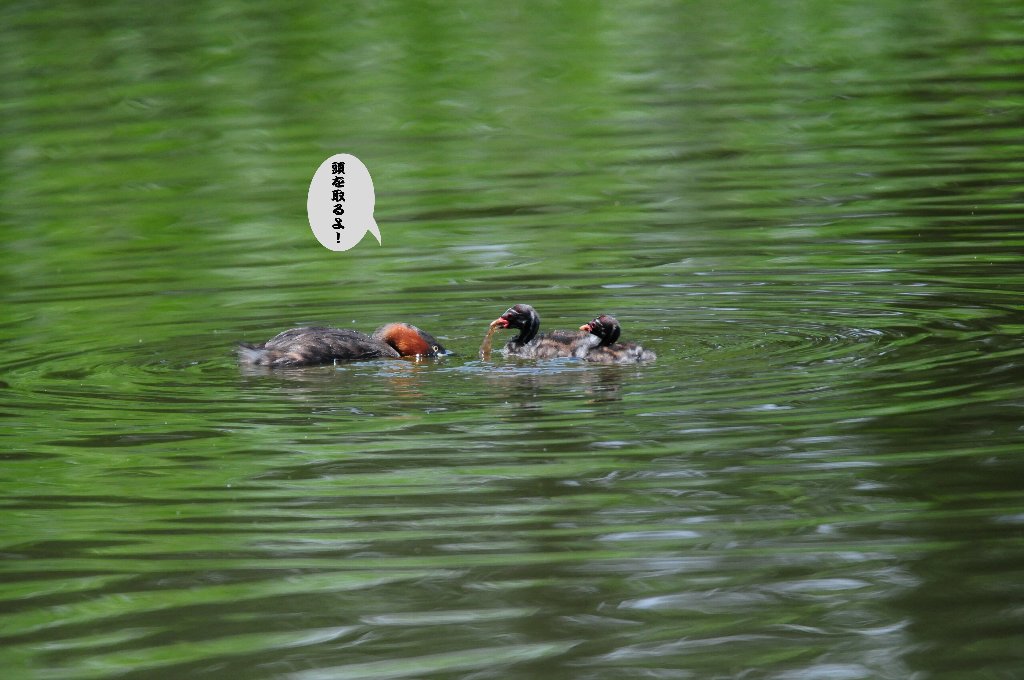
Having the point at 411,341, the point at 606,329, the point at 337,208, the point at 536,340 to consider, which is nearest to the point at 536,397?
the point at 606,329

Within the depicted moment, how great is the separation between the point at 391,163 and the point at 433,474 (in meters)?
10.6

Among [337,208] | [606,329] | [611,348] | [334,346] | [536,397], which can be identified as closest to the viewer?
[536,397]

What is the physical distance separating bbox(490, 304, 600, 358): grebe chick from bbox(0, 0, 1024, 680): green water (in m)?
0.25

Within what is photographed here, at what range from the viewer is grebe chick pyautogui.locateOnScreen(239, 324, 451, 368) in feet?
32.1

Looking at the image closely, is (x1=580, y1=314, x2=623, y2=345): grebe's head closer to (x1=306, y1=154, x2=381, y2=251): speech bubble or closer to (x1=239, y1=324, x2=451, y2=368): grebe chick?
(x1=239, y1=324, x2=451, y2=368): grebe chick

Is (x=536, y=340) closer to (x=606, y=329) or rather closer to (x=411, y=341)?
(x=606, y=329)

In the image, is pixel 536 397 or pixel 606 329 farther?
pixel 606 329

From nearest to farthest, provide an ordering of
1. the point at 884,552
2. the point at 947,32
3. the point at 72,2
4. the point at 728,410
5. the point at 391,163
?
the point at 884,552 → the point at 728,410 → the point at 391,163 → the point at 947,32 → the point at 72,2

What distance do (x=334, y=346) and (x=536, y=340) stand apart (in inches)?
43.7

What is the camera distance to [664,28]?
26766mm

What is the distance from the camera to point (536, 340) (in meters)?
10.1

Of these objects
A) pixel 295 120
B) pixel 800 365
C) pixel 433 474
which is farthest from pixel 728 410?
pixel 295 120

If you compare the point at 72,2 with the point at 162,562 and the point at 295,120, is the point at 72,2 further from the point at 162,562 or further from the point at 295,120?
the point at 162,562

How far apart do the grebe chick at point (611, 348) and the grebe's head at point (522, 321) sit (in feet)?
1.32
